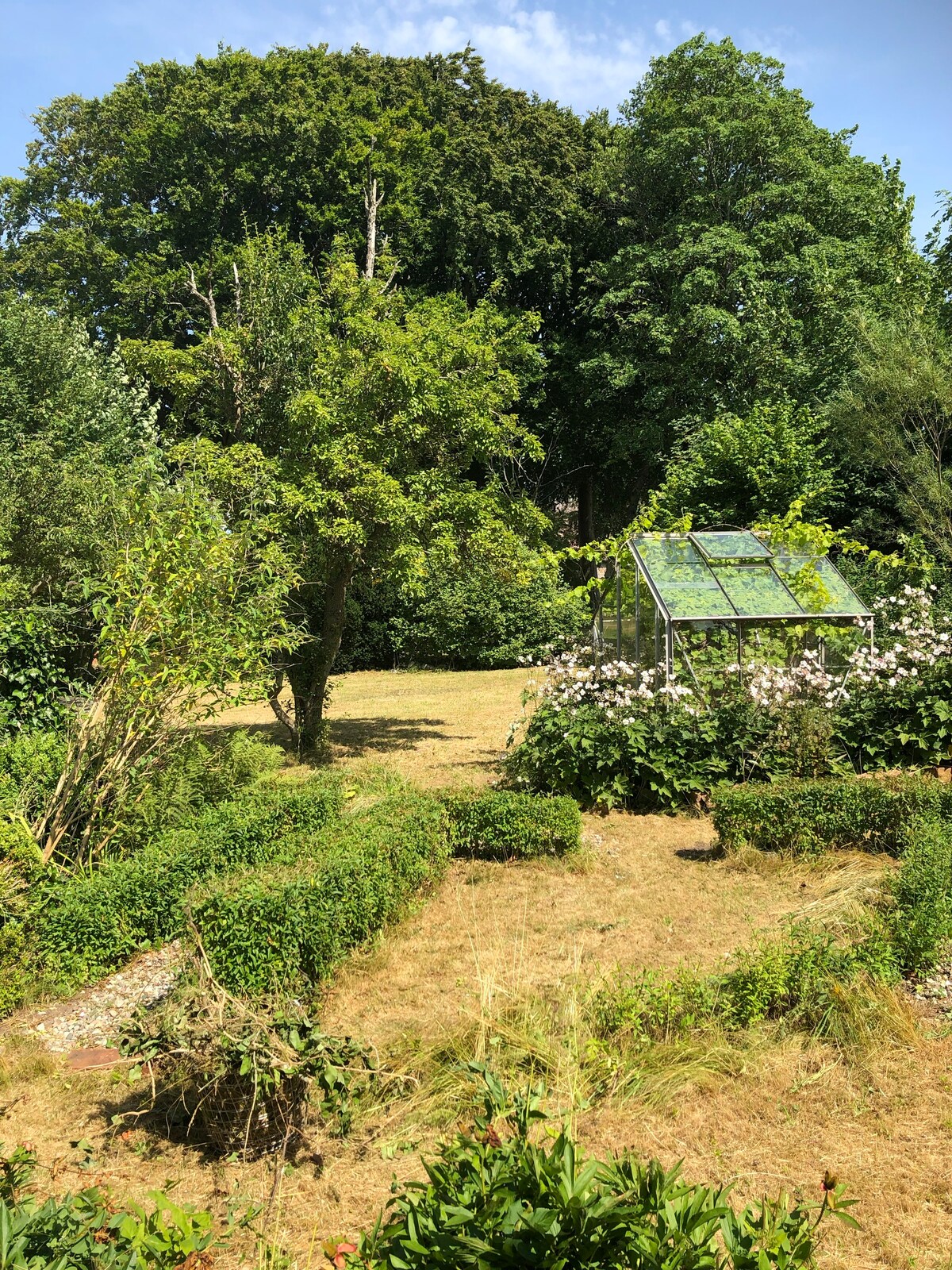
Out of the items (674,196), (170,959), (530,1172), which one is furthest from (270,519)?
(674,196)

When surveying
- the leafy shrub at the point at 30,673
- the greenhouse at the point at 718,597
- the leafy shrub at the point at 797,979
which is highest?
the greenhouse at the point at 718,597

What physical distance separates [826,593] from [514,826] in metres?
5.39

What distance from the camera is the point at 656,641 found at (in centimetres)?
1084

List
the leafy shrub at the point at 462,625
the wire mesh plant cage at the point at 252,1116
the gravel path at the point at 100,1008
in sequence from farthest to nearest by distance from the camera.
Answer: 1. the leafy shrub at the point at 462,625
2. the gravel path at the point at 100,1008
3. the wire mesh plant cage at the point at 252,1116

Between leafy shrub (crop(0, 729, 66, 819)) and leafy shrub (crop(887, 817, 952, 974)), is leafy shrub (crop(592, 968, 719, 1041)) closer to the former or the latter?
leafy shrub (crop(887, 817, 952, 974))

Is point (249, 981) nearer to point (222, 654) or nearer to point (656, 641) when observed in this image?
point (222, 654)

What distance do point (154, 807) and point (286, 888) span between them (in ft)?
8.59

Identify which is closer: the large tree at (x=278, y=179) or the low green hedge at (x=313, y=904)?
the low green hedge at (x=313, y=904)

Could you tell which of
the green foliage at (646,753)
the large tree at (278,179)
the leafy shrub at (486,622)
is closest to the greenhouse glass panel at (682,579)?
the green foliage at (646,753)

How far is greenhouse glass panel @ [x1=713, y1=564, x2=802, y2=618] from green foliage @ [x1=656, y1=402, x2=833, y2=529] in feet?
16.5

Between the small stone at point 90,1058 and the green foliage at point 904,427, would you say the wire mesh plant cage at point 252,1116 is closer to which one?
the small stone at point 90,1058

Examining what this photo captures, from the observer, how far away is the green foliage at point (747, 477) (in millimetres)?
16562

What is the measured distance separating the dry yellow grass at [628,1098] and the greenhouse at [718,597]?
372cm

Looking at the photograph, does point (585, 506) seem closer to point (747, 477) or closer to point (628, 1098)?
point (747, 477)
